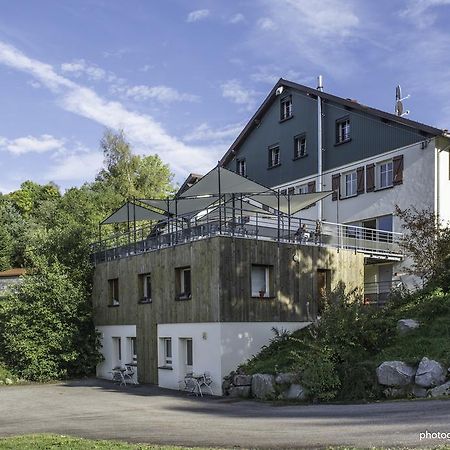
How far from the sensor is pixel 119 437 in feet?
38.0

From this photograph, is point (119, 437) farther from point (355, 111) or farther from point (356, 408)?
point (355, 111)

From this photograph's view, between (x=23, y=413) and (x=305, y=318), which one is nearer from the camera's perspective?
(x=23, y=413)

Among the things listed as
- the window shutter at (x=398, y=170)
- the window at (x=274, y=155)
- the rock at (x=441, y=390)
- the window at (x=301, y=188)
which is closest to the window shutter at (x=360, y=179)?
the window shutter at (x=398, y=170)

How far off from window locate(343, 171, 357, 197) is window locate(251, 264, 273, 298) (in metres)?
11.2

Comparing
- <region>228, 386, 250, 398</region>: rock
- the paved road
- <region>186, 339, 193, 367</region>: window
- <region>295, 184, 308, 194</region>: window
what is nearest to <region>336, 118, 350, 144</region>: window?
<region>295, 184, 308, 194</region>: window

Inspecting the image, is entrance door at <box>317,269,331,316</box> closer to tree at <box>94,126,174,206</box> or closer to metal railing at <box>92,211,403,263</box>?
metal railing at <box>92,211,403,263</box>

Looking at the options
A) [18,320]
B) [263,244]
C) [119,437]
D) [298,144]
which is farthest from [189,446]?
[298,144]

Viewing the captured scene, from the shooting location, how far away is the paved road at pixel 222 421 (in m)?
10.3

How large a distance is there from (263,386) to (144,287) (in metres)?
8.50

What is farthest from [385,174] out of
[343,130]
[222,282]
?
[222,282]

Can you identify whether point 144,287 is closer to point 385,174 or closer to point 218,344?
point 218,344

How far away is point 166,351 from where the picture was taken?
22672 mm

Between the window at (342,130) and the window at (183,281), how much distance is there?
13.3 meters

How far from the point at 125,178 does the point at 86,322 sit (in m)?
28.2
